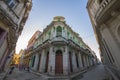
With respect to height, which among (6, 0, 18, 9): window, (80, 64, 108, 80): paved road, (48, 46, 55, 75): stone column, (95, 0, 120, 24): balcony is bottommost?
Result: (80, 64, 108, 80): paved road

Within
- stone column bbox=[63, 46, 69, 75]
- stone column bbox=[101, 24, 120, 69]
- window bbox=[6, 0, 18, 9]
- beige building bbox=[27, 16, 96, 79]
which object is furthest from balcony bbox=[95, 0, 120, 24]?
beige building bbox=[27, 16, 96, 79]

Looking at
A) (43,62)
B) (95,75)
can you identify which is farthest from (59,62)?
(95,75)

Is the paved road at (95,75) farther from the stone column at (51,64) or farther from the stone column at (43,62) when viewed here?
the stone column at (43,62)

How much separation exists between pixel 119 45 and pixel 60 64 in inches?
434

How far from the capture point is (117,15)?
6137mm

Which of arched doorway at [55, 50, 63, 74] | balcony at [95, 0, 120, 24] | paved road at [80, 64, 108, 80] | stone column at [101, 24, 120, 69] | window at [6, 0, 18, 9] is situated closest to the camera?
balcony at [95, 0, 120, 24]

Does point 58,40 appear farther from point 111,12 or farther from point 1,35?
point 111,12

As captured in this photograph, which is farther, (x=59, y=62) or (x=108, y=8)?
(x=59, y=62)

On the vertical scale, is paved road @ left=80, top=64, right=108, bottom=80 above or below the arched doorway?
below

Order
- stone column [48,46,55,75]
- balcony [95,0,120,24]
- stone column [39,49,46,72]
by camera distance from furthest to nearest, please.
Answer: stone column [39,49,46,72] → stone column [48,46,55,75] → balcony [95,0,120,24]

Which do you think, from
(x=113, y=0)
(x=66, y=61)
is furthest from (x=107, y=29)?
(x=66, y=61)

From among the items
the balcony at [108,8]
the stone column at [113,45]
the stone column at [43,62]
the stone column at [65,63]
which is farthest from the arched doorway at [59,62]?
the balcony at [108,8]

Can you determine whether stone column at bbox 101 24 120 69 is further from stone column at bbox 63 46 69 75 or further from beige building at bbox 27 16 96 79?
beige building at bbox 27 16 96 79

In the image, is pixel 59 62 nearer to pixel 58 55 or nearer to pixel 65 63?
pixel 65 63
